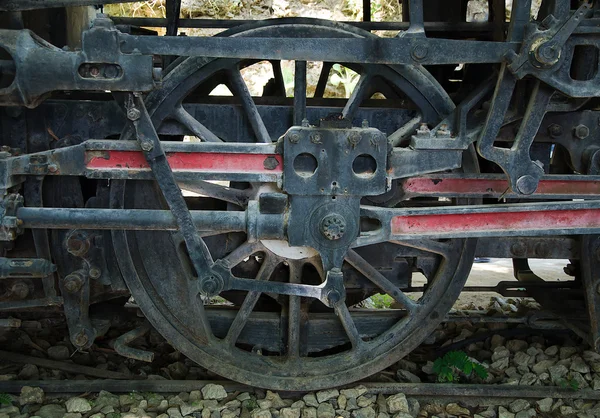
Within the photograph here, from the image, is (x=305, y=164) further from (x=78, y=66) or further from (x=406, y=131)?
(x=78, y=66)

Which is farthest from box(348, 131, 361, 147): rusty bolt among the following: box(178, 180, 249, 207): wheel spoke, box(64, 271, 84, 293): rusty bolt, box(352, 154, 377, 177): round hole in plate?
box(64, 271, 84, 293): rusty bolt

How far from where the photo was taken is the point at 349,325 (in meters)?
3.34

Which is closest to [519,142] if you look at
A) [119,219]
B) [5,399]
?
[119,219]

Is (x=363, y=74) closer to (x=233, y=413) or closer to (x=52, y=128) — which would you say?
(x=52, y=128)

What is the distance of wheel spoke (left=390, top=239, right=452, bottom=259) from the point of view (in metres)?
3.32

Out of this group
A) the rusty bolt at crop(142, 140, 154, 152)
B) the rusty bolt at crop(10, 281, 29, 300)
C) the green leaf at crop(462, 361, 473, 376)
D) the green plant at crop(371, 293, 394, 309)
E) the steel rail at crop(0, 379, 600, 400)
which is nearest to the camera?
the rusty bolt at crop(142, 140, 154, 152)

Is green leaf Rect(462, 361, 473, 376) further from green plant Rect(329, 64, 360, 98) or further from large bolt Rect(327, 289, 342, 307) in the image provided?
green plant Rect(329, 64, 360, 98)

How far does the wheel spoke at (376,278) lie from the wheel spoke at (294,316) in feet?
0.94

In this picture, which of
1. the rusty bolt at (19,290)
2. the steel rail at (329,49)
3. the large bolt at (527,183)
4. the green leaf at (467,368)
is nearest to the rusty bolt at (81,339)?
the rusty bolt at (19,290)

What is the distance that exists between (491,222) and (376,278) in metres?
0.69

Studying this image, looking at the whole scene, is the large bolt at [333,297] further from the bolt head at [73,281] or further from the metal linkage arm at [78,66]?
the bolt head at [73,281]

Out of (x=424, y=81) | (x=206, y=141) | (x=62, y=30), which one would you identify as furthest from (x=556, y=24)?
(x=62, y=30)

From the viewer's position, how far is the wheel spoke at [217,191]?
316 cm

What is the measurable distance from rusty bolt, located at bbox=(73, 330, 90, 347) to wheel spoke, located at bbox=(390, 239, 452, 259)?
1690 millimetres
